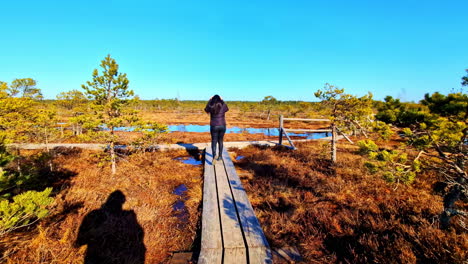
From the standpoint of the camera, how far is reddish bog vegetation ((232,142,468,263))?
2.94 metres

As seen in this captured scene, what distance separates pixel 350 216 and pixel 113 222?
488 centimetres

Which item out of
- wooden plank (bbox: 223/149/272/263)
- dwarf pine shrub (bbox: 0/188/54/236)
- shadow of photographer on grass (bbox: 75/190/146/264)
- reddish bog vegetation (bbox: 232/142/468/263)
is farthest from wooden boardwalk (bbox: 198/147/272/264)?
dwarf pine shrub (bbox: 0/188/54/236)

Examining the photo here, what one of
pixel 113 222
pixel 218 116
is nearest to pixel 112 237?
pixel 113 222

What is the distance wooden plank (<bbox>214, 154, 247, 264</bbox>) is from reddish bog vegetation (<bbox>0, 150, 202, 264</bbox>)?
2.36 feet

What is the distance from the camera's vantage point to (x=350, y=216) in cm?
407

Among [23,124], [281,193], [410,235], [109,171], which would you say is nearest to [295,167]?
[281,193]

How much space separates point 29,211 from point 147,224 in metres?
2.16

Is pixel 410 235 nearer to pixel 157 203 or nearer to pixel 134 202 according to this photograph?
pixel 157 203

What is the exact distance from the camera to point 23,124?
17.7 feet

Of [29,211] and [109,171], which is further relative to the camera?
[109,171]

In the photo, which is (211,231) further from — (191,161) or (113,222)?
(191,161)

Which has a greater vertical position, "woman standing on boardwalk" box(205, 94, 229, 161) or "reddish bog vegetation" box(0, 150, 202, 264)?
"woman standing on boardwalk" box(205, 94, 229, 161)

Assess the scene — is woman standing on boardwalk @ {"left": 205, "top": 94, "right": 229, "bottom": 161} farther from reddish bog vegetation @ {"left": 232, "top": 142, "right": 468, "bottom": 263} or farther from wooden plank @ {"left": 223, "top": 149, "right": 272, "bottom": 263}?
wooden plank @ {"left": 223, "top": 149, "right": 272, "bottom": 263}

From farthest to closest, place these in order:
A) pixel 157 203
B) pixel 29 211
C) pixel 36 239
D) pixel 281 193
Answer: pixel 281 193 < pixel 157 203 < pixel 36 239 < pixel 29 211
